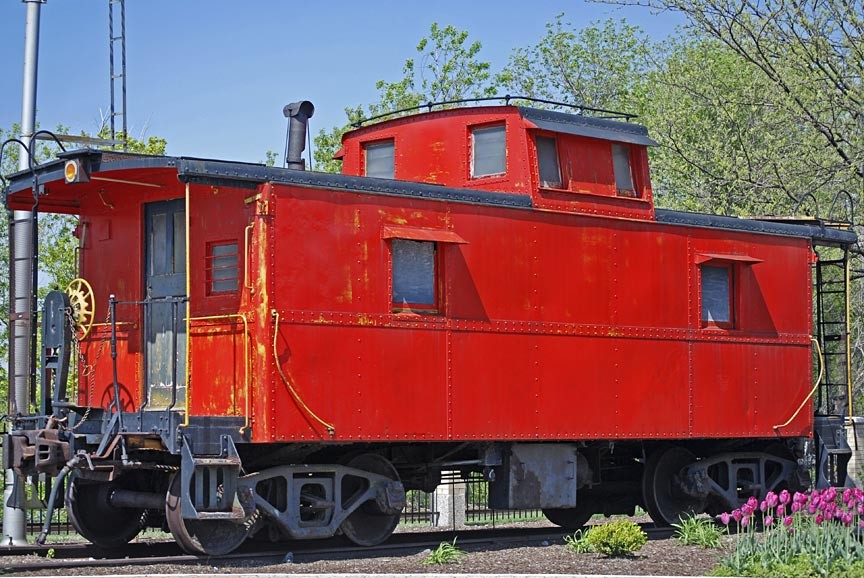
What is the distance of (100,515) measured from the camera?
47.3ft

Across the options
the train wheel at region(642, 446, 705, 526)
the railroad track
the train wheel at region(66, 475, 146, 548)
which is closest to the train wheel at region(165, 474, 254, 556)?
the railroad track

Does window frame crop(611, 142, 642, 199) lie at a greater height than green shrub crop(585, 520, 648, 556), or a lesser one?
greater

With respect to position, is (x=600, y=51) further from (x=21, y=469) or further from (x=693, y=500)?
(x=21, y=469)

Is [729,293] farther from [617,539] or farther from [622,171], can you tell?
[617,539]

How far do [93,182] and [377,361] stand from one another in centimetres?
393

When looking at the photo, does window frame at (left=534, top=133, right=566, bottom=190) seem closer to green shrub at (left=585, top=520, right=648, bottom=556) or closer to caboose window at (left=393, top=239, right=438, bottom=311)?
caboose window at (left=393, top=239, right=438, bottom=311)

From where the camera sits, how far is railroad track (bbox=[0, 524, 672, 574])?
40.9 ft

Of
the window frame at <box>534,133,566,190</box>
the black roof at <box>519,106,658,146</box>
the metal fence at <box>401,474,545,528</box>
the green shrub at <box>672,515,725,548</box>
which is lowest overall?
the metal fence at <box>401,474,545,528</box>

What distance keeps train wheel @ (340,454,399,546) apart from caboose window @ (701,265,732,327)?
5.19 meters

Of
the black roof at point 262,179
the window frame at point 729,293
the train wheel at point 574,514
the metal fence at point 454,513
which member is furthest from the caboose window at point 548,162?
the metal fence at point 454,513

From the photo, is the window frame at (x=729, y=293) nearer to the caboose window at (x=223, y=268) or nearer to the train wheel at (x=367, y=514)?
the train wheel at (x=367, y=514)

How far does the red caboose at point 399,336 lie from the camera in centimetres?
1286

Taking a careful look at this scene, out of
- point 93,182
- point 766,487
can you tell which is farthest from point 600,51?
point 93,182

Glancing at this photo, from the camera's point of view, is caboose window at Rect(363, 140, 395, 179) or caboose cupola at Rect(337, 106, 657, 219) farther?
caboose window at Rect(363, 140, 395, 179)
